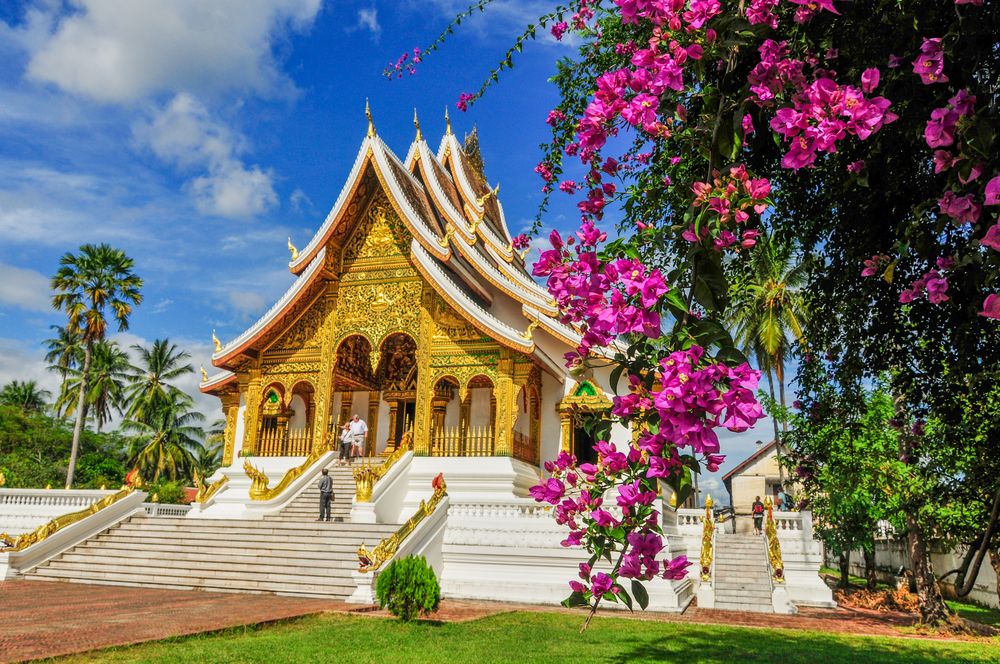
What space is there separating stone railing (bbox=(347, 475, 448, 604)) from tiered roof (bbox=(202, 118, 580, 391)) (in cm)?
406

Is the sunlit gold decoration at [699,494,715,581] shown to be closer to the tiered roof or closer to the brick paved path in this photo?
the tiered roof

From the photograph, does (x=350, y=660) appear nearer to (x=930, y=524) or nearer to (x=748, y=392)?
(x=748, y=392)

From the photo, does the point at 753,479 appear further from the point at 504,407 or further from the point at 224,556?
the point at 224,556

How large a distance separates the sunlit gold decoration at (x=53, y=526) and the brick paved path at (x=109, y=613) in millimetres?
977

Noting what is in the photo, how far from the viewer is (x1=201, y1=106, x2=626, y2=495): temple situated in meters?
15.5

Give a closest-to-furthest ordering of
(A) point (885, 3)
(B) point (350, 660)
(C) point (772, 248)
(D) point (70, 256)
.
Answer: (A) point (885, 3), (C) point (772, 248), (B) point (350, 660), (D) point (70, 256)

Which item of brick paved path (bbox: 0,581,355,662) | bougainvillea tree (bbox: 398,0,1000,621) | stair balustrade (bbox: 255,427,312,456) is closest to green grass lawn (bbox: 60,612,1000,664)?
brick paved path (bbox: 0,581,355,662)

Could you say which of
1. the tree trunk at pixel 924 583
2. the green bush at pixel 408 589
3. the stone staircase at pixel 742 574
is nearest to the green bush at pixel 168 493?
the stone staircase at pixel 742 574

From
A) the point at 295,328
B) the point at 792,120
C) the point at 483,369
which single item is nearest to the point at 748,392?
the point at 792,120

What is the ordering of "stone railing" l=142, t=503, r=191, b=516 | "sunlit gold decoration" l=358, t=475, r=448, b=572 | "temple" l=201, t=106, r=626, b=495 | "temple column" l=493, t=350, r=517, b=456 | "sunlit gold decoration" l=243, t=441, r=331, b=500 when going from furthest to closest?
"temple" l=201, t=106, r=626, b=495, "stone railing" l=142, t=503, r=191, b=516, "temple column" l=493, t=350, r=517, b=456, "sunlit gold decoration" l=243, t=441, r=331, b=500, "sunlit gold decoration" l=358, t=475, r=448, b=572

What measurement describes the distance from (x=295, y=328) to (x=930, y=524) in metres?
13.4

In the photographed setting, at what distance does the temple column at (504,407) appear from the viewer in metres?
14.9

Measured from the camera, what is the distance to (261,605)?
28.9 feet

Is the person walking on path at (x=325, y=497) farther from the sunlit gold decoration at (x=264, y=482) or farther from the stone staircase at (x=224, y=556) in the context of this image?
the sunlit gold decoration at (x=264, y=482)
